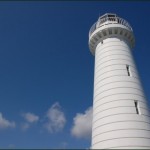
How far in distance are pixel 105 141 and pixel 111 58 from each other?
6.66m

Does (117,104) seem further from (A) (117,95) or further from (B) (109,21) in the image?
(B) (109,21)

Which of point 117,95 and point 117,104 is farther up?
point 117,95

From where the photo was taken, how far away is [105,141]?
14852mm

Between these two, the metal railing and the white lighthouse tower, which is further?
the metal railing

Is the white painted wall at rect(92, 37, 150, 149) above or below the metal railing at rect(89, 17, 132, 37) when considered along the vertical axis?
below

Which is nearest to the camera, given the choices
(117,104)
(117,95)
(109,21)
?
(117,104)

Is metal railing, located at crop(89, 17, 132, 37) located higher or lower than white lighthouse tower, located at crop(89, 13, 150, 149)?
higher

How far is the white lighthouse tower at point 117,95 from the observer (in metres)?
14.7

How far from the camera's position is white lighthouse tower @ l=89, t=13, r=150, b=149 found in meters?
14.7

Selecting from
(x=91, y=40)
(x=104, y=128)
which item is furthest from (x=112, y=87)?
(x=91, y=40)

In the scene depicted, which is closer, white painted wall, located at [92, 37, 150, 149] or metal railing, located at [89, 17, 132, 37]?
white painted wall, located at [92, 37, 150, 149]

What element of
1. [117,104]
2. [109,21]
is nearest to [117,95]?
[117,104]

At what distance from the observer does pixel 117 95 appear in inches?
634

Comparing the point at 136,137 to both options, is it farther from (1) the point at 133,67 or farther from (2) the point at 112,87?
Result: (1) the point at 133,67
